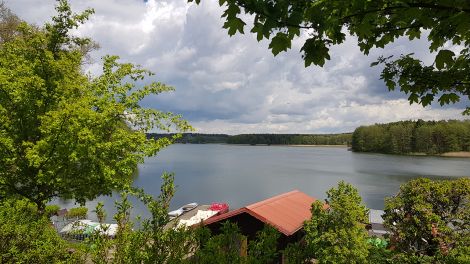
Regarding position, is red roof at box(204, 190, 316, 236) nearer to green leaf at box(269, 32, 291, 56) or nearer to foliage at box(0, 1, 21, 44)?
green leaf at box(269, 32, 291, 56)

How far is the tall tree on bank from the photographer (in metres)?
13.1

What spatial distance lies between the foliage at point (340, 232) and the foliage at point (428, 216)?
4.70ft

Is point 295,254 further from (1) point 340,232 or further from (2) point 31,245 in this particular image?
(1) point 340,232

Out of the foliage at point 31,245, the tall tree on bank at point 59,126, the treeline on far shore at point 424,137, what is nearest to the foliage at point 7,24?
the tall tree on bank at point 59,126

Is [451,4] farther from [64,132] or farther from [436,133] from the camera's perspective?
[436,133]

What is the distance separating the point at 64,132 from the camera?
1291 cm

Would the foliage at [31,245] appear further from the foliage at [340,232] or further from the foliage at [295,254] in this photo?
the foliage at [340,232]

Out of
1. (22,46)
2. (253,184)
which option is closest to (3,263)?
(22,46)

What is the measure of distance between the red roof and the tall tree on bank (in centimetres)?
582

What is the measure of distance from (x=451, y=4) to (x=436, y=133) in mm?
173787

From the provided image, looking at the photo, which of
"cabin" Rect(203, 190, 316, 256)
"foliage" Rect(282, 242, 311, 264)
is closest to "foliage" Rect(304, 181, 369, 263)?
"cabin" Rect(203, 190, 316, 256)

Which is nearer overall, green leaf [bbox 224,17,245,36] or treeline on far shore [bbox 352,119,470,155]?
green leaf [bbox 224,17,245,36]

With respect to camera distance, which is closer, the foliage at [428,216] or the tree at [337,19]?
the tree at [337,19]

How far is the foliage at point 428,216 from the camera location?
14.8 m
